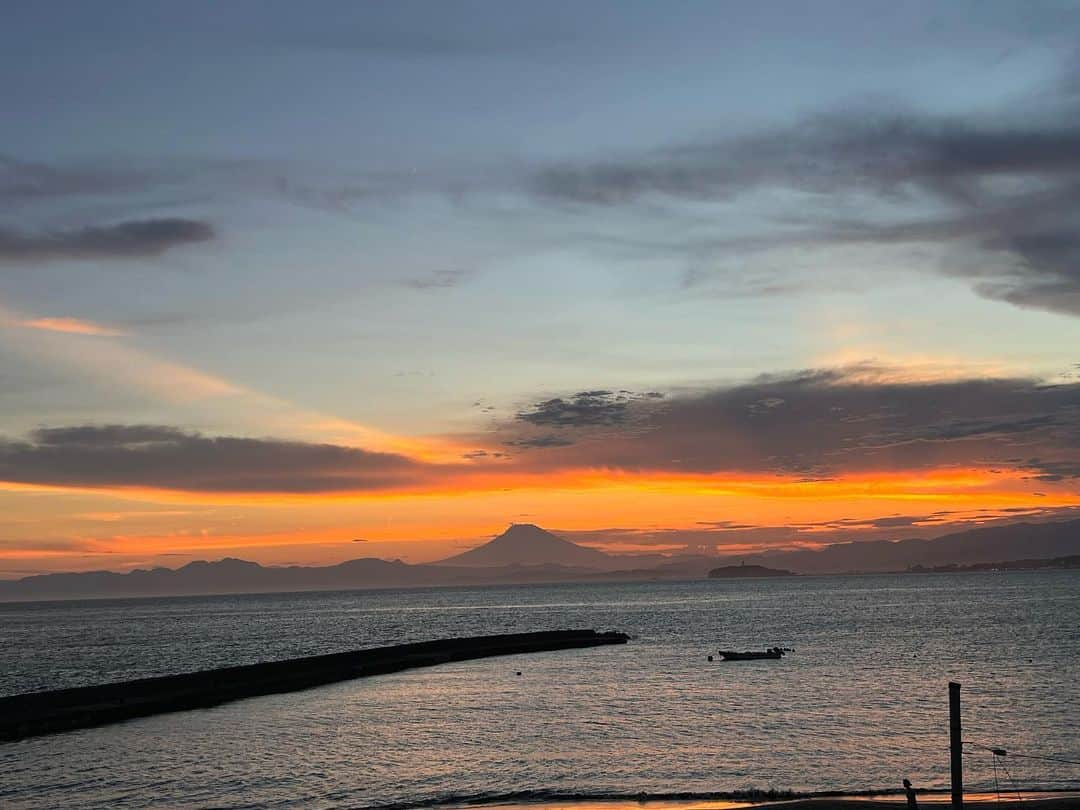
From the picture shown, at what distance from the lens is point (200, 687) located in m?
63.2

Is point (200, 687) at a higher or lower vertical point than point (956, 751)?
lower

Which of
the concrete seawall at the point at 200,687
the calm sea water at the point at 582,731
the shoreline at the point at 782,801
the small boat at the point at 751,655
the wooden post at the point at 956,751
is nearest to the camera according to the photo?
the wooden post at the point at 956,751

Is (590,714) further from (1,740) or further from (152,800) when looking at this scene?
(1,740)

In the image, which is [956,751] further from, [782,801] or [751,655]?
[751,655]

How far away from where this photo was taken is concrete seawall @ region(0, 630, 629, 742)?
165 feet

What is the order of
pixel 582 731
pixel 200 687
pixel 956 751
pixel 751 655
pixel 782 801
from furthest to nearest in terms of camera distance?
1. pixel 751 655
2. pixel 200 687
3. pixel 582 731
4. pixel 782 801
5. pixel 956 751

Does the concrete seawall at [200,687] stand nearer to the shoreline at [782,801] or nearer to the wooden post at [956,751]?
the shoreline at [782,801]

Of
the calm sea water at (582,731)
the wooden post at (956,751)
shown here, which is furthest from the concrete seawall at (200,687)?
the wooden post at (956,751)

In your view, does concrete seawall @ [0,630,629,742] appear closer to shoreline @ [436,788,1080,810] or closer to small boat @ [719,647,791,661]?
small boat @ [719,647,791,661]

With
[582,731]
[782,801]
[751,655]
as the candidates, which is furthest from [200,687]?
[782,801]

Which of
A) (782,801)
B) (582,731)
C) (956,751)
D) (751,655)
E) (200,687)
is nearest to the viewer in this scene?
(956,751)

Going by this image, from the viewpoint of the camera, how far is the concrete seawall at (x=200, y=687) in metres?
50.2

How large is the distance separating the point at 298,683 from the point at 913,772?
143 feet

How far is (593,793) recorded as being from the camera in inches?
1281
